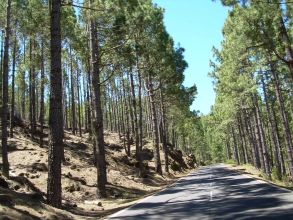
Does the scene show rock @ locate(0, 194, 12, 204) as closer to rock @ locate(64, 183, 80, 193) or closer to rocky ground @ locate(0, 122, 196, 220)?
rocky ground @ locate(0, 122, 196, 220)

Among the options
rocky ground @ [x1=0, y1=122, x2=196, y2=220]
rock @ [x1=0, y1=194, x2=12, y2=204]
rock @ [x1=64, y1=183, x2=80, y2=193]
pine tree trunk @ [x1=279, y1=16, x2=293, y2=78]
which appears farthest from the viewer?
rock @ [x1=64, y1=183, x2=80, y2=193]

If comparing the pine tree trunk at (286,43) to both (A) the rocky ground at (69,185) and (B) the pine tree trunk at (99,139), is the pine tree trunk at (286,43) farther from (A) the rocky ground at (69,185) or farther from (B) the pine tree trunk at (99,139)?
(A) the rocky ground at (69,185)

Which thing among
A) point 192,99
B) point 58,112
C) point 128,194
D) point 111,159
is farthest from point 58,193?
point 192,99

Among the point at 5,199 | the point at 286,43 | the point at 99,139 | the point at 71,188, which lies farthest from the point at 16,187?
the point at 286,43

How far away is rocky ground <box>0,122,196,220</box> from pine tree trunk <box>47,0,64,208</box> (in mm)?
481

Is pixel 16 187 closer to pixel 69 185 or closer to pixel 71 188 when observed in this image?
pixel 71 188

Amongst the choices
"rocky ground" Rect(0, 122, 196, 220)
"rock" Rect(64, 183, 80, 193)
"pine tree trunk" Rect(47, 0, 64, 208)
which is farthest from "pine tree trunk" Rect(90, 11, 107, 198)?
"pine tree trunk" Rect(47, 0, 64, 208)

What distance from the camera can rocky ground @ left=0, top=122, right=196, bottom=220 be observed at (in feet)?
23.9

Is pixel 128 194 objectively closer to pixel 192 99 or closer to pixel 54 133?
pixel 54 133

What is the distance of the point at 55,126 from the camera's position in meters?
8.38

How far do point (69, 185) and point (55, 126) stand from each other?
19.8 ft

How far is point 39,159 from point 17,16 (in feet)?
34.0

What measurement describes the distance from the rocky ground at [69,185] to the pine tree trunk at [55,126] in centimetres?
48

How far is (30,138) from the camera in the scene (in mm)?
22703
